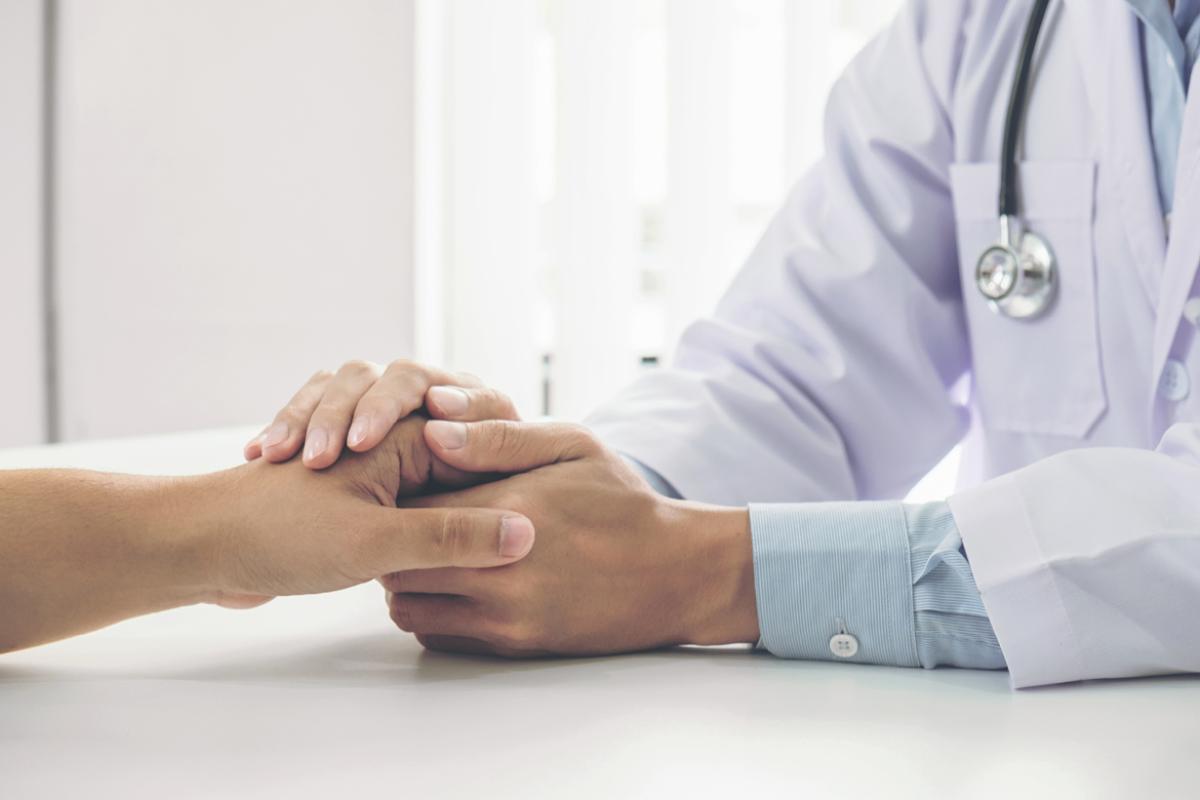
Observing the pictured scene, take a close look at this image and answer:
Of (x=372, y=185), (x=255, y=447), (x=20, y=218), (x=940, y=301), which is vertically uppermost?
(x=372, y=185)

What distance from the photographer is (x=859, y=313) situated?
1.13 m

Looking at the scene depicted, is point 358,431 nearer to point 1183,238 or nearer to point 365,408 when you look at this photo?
point 365,408

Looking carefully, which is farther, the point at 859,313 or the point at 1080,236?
the point at 859,313

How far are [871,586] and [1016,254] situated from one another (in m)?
0.46

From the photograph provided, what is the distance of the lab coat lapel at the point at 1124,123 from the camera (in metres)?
0.96

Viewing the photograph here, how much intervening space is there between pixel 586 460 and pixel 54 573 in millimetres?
337

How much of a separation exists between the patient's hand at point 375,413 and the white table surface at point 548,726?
12cm

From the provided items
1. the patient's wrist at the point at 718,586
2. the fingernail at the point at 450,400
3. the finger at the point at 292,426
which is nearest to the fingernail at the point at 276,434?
the finger at the point at 292,426

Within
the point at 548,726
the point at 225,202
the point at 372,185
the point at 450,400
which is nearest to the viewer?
the point at 548,726

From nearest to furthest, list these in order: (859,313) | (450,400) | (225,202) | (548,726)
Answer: (548,726)
(450,400)
(859,313)
(225,202)

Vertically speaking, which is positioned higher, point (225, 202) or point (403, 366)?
point (225, 202)

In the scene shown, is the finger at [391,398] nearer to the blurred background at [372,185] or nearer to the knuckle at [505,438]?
the knuckle at [505,438]

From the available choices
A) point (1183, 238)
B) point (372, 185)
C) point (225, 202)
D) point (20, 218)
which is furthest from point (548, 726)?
point (372, 185)

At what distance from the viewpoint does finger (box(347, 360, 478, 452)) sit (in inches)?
28.7
